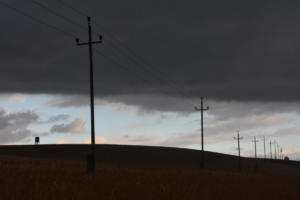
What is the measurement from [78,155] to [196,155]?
31343mm

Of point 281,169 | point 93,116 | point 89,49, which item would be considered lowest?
point 281,169

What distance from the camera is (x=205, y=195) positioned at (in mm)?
14203

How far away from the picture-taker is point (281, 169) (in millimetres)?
145250

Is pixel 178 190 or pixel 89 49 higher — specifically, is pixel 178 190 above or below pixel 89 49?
below

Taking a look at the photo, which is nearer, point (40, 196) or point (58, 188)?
point (40, 196)

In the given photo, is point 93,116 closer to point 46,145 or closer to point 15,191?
point 15,191

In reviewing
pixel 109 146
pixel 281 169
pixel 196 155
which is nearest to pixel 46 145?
pixel 109 146

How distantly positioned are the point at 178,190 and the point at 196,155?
106569mm

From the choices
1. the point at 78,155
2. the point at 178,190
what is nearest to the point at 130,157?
the point at 78,155

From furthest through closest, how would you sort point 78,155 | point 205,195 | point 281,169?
1. point 281,169
2. point 78,155
3. point 205,195

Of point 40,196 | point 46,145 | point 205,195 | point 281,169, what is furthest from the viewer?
point 281,169

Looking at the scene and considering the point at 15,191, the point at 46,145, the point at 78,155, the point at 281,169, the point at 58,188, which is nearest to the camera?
the point at 15,191

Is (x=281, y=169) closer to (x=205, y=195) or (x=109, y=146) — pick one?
(x=109, y=146)

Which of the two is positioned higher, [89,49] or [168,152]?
[89,49]
